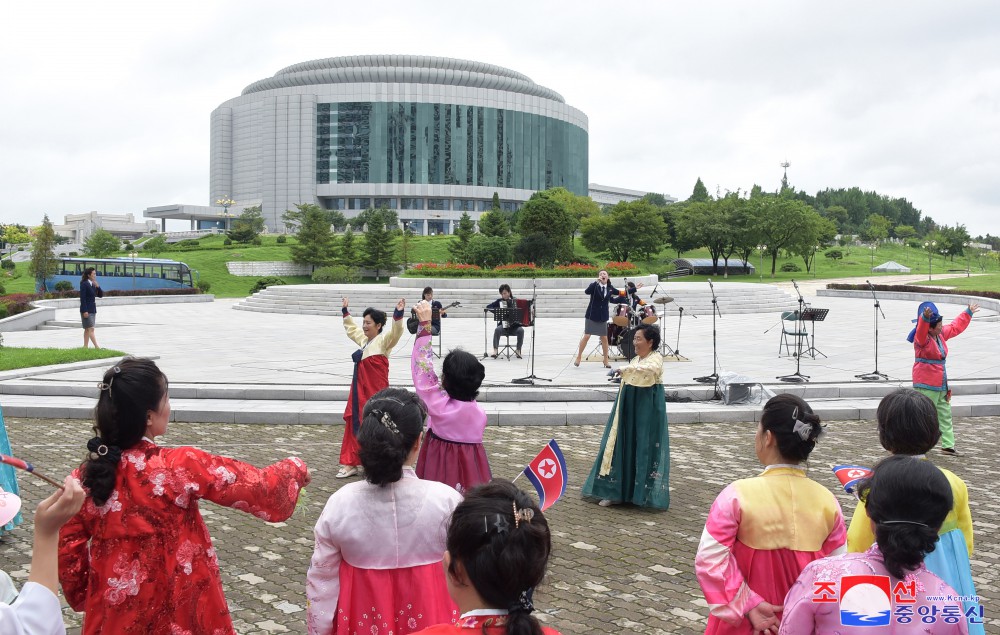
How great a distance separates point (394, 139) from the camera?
91.8m

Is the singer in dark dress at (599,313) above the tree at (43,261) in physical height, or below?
below

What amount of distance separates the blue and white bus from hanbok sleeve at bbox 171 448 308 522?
1716 inches

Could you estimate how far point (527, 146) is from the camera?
322ft

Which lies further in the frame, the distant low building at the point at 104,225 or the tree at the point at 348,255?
the distant low building at the point at 104,225

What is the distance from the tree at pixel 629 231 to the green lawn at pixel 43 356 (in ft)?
147

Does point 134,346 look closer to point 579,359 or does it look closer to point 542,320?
point 579,359

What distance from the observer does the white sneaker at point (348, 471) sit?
7730 millimetres

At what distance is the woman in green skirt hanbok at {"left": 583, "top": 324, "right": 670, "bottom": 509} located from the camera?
672 centimetres

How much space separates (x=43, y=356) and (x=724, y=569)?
1509 centimetres

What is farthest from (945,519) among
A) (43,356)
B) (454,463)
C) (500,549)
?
(43,356)

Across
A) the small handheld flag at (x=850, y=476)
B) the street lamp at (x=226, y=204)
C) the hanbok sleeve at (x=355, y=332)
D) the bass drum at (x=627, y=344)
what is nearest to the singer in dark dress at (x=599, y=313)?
the bass drum at (x=627, y=344)

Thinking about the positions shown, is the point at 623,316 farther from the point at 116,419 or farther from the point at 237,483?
the point at 116,419

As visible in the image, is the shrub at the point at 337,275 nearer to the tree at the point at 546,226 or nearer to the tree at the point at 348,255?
the tree at the point at 348,255

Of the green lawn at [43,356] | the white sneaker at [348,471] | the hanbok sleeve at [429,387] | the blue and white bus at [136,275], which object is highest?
the blue and white bus at [136,275]
